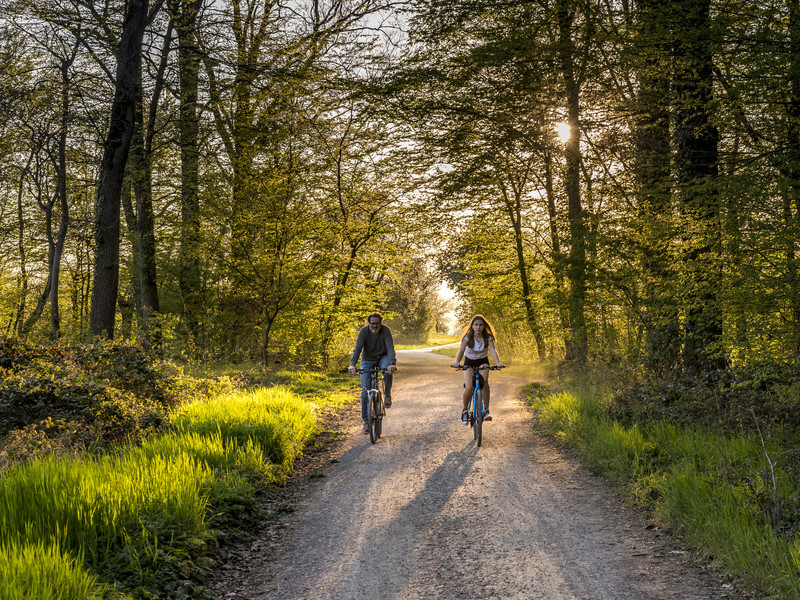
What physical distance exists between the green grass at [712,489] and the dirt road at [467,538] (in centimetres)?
24

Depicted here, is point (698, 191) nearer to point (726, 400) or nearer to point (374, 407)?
point (726, 400)

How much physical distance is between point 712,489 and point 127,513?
17.3 ft

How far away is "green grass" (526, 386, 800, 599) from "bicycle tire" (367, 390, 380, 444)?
323cm

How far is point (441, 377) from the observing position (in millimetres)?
19859

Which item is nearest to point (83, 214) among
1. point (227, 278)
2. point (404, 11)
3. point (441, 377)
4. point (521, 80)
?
point (227, 278)

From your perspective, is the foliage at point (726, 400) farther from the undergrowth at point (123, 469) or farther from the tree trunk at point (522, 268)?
the tree trunk at point (522, 268)

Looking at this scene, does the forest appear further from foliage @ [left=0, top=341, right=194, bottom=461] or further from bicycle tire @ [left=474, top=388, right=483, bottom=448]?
bicycle tire @ [left=474, top=388, right=483, bottom=448]

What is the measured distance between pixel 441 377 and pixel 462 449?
1101 cm

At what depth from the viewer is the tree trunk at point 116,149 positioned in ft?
37.4

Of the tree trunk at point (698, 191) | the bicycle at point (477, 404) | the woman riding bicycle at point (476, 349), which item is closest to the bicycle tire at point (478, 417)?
the bicycle at point (477, 404)

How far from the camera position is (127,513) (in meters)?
4.61

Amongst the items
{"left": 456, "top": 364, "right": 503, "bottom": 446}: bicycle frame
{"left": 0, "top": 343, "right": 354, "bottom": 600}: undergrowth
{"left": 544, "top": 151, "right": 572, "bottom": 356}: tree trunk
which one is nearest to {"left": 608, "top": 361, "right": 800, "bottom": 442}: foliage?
{"left": 456, "top": 364, "right": 503, "bottom": 446}: bicycle frame

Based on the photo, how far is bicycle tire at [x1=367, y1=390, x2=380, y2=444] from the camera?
9.43m

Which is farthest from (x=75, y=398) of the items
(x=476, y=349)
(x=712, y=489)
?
(x=712, y=489)
